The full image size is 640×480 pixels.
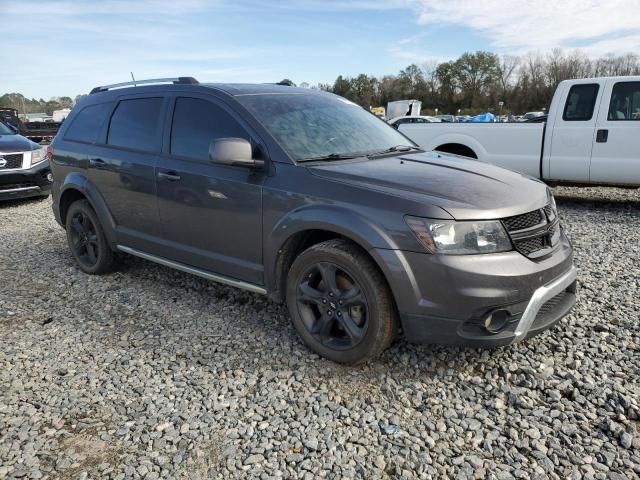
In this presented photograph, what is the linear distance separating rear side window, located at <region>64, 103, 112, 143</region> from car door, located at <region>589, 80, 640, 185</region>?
6692 millimetres

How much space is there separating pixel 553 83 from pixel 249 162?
253 ft

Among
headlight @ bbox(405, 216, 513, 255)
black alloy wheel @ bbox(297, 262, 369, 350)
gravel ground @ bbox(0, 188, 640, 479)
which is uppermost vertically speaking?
headlight @ bbox(405, 216, 513, 255)

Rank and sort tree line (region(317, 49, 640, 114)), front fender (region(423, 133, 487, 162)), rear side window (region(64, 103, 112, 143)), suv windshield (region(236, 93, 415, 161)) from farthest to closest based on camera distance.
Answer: tree line (region(317, 49, 640, 114)), front fender (region(423, 133, 487, 162)), rear side window (region(64, 103, 112, 143)), suv windshield (region(236, 93, 415, 161))

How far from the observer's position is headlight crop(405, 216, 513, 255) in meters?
2.71

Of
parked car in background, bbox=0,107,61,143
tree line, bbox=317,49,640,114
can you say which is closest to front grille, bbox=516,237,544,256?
parked car in background, bbox=0,107,61,143

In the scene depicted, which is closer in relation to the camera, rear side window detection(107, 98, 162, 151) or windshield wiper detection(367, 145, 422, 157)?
windshield wiper detection(367, 145, 422, 157)

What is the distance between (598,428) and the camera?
2.56 metres

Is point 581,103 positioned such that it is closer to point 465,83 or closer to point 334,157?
point 334,157

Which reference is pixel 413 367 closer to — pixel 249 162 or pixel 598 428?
pixel 598 428

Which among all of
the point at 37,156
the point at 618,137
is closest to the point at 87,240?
the point at 37,156

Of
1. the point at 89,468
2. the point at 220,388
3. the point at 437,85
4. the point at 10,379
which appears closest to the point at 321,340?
the point at 220,388

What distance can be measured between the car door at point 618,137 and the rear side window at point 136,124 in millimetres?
6344

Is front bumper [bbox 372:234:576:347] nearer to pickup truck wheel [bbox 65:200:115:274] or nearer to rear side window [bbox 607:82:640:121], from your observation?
pickup truck wheel [bbox 65:200:115:274]

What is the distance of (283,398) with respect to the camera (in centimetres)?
290
